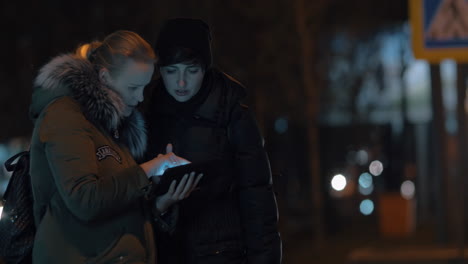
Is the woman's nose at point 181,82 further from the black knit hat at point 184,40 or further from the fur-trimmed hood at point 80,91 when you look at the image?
Answer: the fur-trimmed hood at point 80,91

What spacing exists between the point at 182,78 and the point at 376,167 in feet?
58.3

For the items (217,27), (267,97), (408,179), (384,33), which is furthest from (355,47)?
(217,27)

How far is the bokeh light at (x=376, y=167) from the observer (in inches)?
830

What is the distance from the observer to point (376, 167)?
2120 cm

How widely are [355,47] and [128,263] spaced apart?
20.9 metres

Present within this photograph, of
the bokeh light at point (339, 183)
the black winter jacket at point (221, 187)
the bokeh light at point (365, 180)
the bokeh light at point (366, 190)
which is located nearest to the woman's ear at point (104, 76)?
the black winter jacket at point (221, 187)

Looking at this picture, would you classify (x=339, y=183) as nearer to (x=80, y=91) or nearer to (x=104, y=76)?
(x=104, y=76)

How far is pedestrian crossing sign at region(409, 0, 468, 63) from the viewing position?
7.80 meters

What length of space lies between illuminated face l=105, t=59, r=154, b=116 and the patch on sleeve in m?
0.20

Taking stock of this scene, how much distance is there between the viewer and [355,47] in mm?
23578

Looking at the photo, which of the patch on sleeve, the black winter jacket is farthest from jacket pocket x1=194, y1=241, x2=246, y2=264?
the patch on sleeve

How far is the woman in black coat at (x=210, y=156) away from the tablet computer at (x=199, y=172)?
1 centimetres

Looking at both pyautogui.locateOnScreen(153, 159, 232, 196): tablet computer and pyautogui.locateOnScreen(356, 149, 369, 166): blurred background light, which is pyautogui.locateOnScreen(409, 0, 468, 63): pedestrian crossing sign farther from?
pyautogui.locateOnScreen(356, 149, 369, 166): blurred background light

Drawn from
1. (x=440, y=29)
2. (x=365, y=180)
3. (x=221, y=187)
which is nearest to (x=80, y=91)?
(x=221, y=187)
